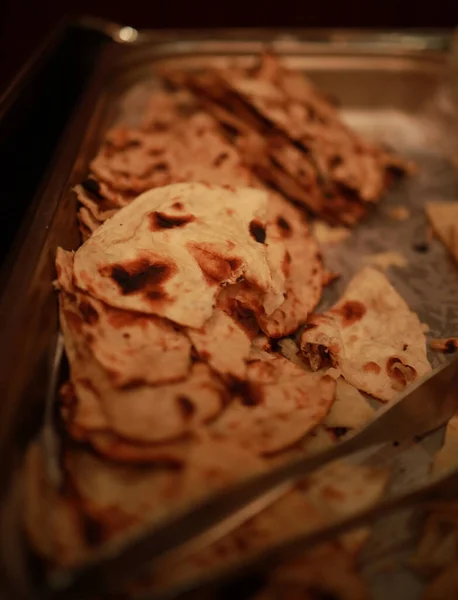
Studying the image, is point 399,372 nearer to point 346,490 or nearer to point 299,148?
point 346,490

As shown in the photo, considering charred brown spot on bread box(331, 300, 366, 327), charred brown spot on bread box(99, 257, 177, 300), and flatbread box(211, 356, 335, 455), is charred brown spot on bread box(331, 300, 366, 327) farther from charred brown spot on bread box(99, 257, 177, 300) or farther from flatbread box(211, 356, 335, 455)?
charred brown spot on bread box(99, 257, 177, 300)

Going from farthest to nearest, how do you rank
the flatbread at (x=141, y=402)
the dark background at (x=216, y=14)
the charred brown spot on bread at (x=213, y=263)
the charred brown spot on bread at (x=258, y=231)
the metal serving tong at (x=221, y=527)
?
the dark background at (x=216, y=14)
the charred brown spot on bread at (x=258, y=231)
the charred brown spot on bread at (x=213, y=263)
the flatbread at (x=141, y=402)
the metal serving tong at (x=221, y=527)

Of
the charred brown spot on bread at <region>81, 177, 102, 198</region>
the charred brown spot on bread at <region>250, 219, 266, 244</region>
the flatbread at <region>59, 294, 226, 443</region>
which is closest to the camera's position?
the flatbread at <region>59, 294, 226, 443</region>

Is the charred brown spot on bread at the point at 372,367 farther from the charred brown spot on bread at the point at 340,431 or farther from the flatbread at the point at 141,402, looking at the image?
the flatbread at the point at 141,402

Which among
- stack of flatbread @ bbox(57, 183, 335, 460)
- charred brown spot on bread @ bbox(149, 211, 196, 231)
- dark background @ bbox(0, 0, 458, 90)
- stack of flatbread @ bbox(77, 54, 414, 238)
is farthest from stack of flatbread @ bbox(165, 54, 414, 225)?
dark background @ bbox(0, 0, 458, 90)

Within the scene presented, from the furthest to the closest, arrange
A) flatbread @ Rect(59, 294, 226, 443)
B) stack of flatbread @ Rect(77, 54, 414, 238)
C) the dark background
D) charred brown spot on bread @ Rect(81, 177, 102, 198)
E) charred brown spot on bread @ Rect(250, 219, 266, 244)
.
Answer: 1. the dark background
2. stack of flatbread @ Rect(77, 54, 414, 238)
3. charred brown spot on bread @ Rect(81, 177, 102, 198)
4. charred brown spot on bread @ Rect(250, 219, 266, 244)
5. flatbread @ Rect(59, 294, 226, 443)

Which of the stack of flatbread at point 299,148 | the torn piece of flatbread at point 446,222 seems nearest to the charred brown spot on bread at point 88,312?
the stack of flatbread at point 299,148
